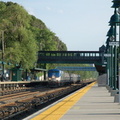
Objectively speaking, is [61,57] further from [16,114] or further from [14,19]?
[16,114]

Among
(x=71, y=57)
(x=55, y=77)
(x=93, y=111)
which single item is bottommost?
(x=93, y=111)

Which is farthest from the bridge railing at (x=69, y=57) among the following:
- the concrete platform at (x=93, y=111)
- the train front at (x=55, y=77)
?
the concrete platform at (x=93, y=111)

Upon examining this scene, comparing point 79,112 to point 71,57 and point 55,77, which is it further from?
point 71,57

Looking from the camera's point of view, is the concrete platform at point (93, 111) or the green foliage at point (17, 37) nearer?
the concrete platform at point (93, 111)

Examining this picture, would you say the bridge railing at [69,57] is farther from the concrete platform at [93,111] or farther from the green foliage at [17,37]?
the concrete platform at [93,111]

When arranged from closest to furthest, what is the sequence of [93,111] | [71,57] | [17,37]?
[93,111]
[17,37]
[71,57]

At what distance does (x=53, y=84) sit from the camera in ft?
220

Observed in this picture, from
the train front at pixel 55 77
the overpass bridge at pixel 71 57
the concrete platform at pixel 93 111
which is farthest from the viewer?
the overpass bridge at pixel 71 57

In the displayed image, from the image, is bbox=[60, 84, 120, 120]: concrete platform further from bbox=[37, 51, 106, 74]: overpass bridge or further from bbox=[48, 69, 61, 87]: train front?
bbox=[37, 51, 106, 74]: overpass bridge

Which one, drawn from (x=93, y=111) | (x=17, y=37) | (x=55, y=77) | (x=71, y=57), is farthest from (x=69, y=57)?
(x=93, y=111)

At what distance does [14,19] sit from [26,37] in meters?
3.41

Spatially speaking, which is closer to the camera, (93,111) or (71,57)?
(93,111)

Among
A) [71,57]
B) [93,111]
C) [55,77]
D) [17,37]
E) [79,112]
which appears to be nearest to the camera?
[79,112]

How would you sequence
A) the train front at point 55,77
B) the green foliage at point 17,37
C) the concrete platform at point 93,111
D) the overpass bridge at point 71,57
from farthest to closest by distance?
the overpass bridge at point 71,57
the train front at point 55,77
the green foliage at point 17,37
the concrete platform at point 93,111
